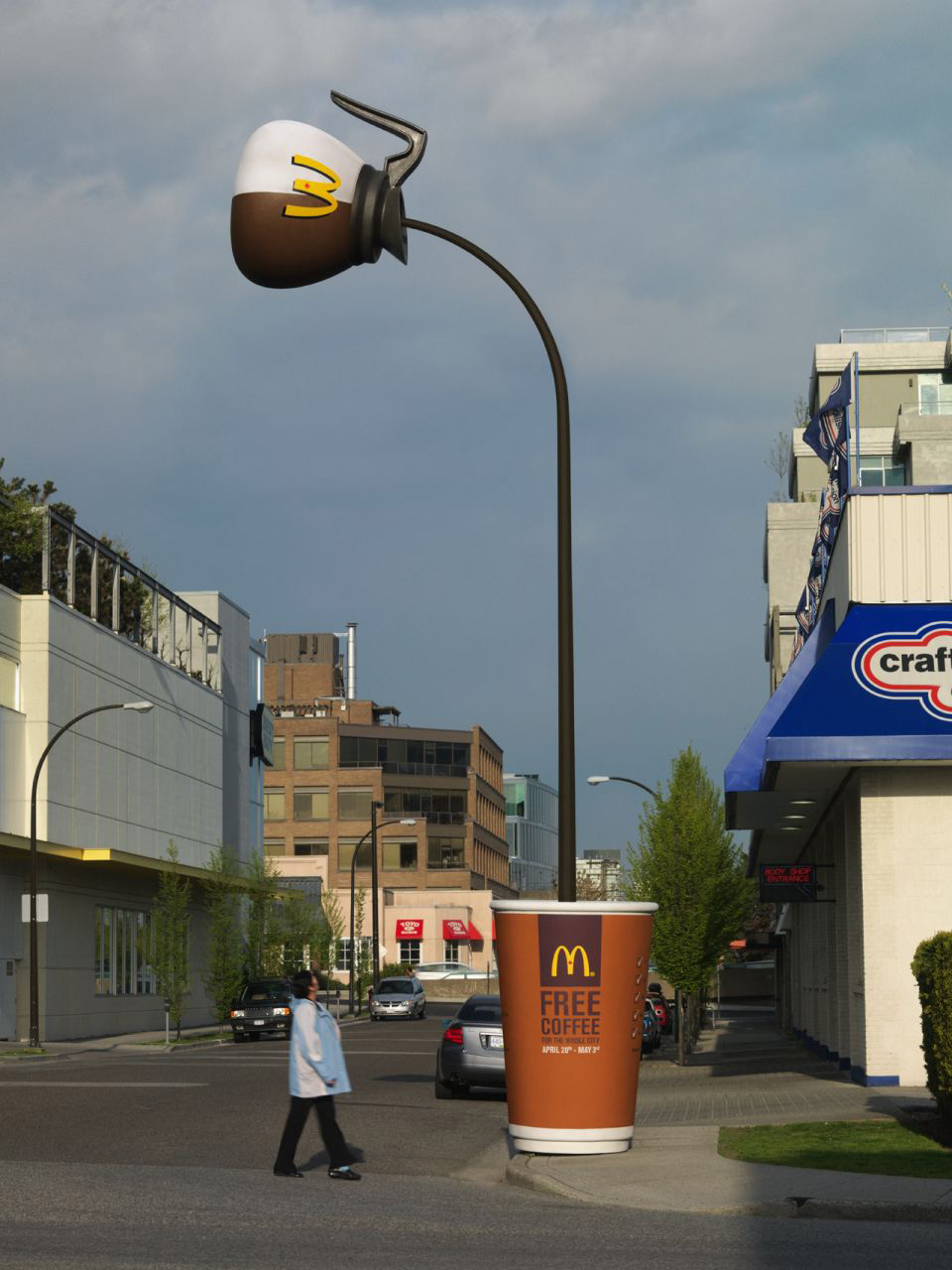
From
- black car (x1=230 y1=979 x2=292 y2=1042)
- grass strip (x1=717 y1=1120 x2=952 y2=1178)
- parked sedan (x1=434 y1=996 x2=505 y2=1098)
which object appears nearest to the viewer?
grass strip (x1=717 y1=1120 x2=952 y2=1178)

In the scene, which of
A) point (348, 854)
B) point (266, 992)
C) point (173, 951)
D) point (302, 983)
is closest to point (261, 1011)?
point (266, 992)

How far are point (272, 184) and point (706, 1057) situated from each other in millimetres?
28492

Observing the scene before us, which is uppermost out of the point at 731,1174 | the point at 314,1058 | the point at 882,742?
the point at 882,742

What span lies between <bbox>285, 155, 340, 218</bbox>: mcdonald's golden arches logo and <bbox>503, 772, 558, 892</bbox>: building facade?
15013cm

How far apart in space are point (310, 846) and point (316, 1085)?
116 metres

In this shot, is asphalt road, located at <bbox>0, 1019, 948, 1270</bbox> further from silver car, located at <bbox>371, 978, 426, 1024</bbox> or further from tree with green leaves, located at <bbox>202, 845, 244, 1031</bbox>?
silver car, located at <bbox>371, 978, 426, 1024</bbox>

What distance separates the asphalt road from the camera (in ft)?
34.3

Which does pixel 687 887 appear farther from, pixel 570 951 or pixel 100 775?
pixel 100 775

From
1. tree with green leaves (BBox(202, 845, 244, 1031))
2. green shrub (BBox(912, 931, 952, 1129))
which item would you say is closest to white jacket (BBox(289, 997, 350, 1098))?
green shrub (BBox(912, 931, 952, 1129))

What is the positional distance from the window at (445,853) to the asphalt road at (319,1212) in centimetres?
10611

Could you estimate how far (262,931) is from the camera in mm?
62000

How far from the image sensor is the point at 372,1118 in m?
22.0

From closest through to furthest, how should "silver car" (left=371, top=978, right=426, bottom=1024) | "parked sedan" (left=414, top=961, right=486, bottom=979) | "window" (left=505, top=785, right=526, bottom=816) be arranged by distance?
"silver car" (left=371, top=978, right=426, bottom=1024) < "parked sedan" (left=414, top=961, right=486, bottom=979) < "window" (left=505, top=785, right=526, bottom=816)

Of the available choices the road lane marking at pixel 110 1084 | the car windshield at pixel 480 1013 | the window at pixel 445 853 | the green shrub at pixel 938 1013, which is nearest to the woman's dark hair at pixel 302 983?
the green shrub at pixel 938 1013
